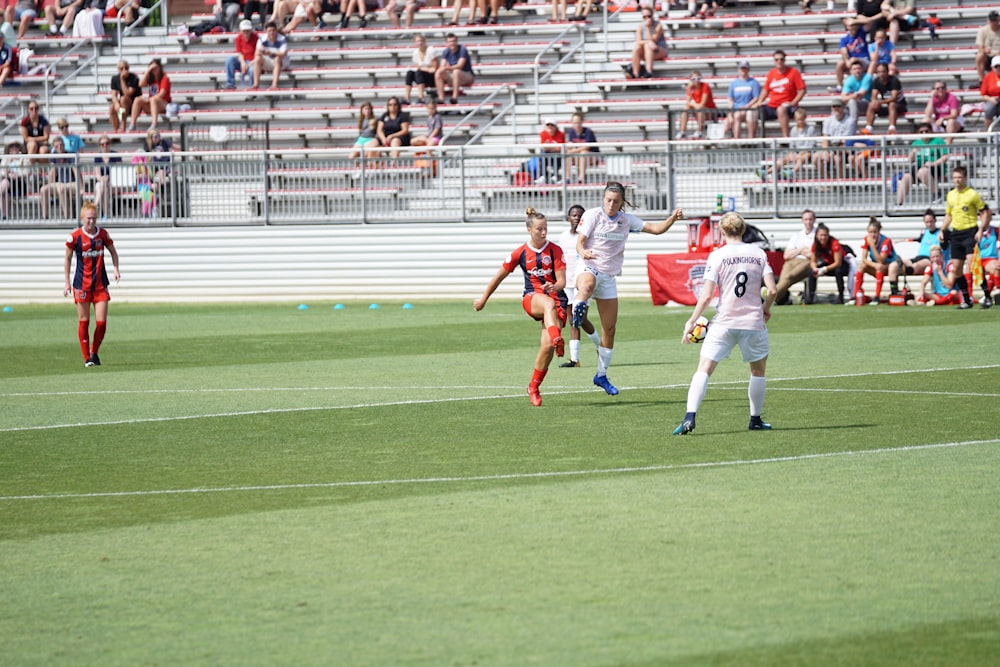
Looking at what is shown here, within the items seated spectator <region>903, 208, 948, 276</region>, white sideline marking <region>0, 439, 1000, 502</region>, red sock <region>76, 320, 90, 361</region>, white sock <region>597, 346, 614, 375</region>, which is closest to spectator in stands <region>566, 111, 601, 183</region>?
seated spectator <region>903, 208, 948, 276</region>

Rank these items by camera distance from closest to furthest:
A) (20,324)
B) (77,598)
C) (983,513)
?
(77,598) → (983,513) → (20,324)

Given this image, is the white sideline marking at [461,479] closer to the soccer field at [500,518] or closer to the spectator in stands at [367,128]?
the soccer field at [500,518]

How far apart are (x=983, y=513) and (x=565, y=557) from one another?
2.47 m

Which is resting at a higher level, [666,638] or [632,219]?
[632,219]

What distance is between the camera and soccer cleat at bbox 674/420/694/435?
11.9 meters

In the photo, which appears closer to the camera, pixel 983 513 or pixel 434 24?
pixel 983 513

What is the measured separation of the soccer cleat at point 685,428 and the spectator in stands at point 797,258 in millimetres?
15600

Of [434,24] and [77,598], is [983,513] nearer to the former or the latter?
[77,598]

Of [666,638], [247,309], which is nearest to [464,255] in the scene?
[247,309]

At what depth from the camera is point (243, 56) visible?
1497 inches

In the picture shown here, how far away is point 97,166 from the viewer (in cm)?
3222

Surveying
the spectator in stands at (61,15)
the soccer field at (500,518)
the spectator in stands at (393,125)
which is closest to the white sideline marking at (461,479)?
the soccer field at (500,518)

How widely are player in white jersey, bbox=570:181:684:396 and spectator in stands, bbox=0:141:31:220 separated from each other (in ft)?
64.0

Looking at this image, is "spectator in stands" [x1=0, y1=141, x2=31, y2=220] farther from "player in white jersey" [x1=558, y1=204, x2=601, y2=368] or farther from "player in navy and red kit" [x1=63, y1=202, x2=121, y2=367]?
"player in white jersey" [x1=558, y1=204, x2=601, y2=368]
